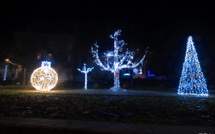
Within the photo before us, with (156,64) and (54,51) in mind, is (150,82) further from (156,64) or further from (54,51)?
(54,51)

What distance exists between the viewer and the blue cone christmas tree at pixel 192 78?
2534 centimetres

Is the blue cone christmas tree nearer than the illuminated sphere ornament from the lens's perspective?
Yes

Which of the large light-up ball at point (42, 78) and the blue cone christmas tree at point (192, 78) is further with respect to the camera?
the large light-up ball at point (42, 78)

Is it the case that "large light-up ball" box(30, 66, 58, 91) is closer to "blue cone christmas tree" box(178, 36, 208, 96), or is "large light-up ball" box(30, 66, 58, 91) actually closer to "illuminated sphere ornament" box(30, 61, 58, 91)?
"illuminated sphere ornament" box(30, 61, 58, 91)

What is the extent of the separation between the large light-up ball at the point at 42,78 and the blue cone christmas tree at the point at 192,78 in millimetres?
12525

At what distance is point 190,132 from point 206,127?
0.93 metres

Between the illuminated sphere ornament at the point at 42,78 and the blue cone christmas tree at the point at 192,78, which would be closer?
the blue cone christmas tree at the point at 192,78

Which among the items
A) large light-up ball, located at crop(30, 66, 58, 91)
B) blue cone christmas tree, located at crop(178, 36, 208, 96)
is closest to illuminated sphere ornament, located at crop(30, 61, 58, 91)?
large light-up ball, located at crop(30, 66, 58, 91)

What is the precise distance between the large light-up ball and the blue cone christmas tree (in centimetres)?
1252

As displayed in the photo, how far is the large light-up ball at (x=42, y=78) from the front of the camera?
2617 centimetres

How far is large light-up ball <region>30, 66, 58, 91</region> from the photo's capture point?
26172 mm

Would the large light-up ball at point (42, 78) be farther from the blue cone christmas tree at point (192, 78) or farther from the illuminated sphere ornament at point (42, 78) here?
the blue cone christmas tree at point (192, 78)

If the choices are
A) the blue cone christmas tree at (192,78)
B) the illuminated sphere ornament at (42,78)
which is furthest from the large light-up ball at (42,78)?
the blue cone christmas tree at (192,78)

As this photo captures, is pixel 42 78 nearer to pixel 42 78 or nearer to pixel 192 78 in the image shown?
pixel 42 78
